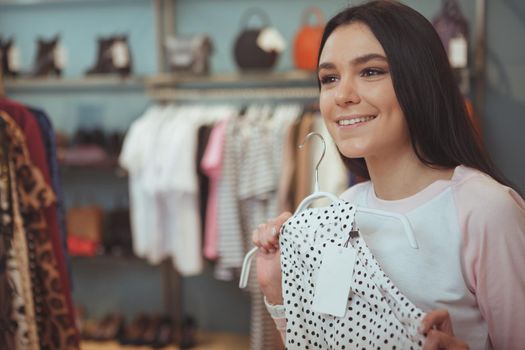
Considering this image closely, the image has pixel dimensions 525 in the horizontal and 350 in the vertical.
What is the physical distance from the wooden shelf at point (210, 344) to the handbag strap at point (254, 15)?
2.10 meters

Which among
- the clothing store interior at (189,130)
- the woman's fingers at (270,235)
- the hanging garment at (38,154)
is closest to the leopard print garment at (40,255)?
the hanging garment at (38,154)

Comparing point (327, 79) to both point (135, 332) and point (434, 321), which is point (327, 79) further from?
point (135, 332)

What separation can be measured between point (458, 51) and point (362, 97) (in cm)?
221

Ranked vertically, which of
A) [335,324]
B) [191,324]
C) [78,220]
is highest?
[335,324]

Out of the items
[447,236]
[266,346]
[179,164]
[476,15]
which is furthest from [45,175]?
[476,15]

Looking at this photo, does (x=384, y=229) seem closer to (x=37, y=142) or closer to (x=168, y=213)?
(x=37, y=142)

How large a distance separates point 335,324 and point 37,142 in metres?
1.38

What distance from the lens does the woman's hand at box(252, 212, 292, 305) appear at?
4.41 ft

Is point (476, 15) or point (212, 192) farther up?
point (476, 15)

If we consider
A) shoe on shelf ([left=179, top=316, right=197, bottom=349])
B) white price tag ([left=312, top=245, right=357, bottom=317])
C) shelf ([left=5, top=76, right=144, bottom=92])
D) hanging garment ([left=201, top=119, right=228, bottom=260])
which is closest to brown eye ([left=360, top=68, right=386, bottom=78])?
white price tag ([left=312, top=245, right=357, bottom=317])

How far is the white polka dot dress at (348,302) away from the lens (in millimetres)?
1118

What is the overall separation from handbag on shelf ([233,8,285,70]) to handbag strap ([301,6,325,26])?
244 millimetres

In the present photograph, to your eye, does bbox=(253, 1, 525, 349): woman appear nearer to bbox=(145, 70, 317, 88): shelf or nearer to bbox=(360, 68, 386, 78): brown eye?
bbox=(360, 68, 386, 78): brown eye

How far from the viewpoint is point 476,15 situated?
357 cm
